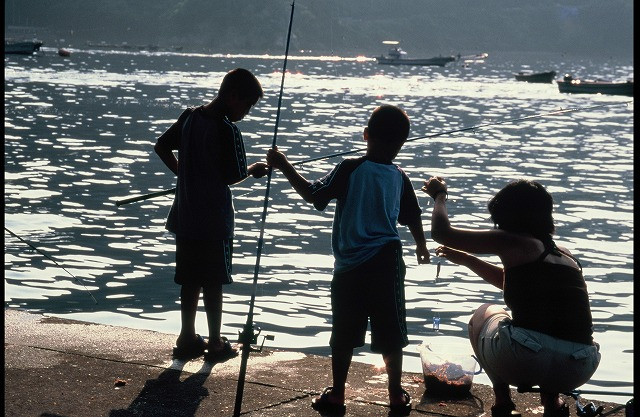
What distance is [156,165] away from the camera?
25.5 meters

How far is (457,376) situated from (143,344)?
181 centimetres

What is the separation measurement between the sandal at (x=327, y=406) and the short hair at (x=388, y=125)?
1.18m

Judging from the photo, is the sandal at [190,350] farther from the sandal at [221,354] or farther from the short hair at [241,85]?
the short hair at [241,85]

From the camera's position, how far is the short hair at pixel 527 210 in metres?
4.61

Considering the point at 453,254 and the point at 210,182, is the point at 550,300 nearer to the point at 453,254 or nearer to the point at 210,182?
the point at 453,254

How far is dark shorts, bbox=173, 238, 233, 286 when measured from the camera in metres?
5.67

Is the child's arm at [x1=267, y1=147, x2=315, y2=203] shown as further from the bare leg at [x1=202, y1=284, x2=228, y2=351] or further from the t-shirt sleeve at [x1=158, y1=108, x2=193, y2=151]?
the bare leg at [x1=202, y1=284, x2=228, y2=351]

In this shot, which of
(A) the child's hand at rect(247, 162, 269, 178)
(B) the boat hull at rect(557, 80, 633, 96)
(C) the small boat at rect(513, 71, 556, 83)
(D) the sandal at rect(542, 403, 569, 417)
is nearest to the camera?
(D) the sandal at rect(542, 403, 569, 417)

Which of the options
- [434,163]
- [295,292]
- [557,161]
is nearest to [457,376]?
[295,292]

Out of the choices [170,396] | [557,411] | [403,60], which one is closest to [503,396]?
[557,411]

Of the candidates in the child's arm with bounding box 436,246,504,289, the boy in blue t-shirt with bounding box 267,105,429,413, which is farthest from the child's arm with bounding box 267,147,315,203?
the child's arm with bounding box 436,246,504,289

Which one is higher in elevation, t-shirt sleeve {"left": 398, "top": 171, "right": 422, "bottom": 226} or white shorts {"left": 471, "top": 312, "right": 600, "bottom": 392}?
t-shirt sleeve {"left": 398, "top": 171, "right": 422, "bottom": 226}

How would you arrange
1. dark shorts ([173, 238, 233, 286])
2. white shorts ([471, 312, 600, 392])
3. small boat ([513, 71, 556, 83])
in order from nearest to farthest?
white shorts ([471, 312, 600, 392]) < dark shorts ([173, 238, 233, 286]) < small boat ([513, 71, 556, 83])

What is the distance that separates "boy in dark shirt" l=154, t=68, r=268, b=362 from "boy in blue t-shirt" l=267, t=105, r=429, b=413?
62 cm
